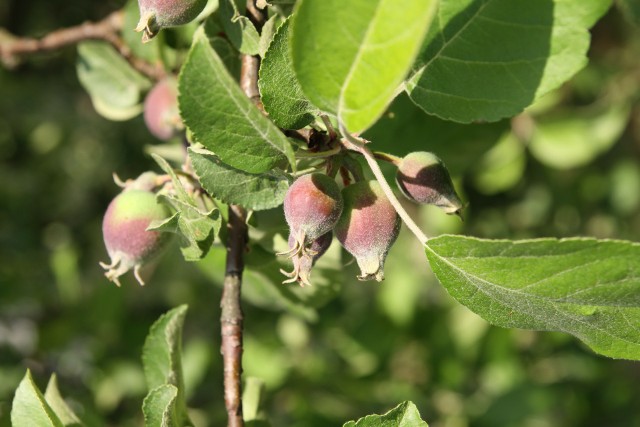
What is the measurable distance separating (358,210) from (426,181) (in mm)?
91

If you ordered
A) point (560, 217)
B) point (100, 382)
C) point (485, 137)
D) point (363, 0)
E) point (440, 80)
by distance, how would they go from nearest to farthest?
1. point (363, 0)
2. point (440, 80)
3. point (485, 137)
4. point (100, 382)
5. point (560, 217)

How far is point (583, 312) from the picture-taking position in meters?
0.81

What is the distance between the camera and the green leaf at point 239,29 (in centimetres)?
94

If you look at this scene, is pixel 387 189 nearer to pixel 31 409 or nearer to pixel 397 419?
pixel 397 419

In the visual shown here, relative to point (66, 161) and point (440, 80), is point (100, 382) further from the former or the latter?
point (440, 80)

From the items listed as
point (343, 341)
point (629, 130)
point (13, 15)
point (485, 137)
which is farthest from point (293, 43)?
point (629, 130)

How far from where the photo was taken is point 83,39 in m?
1.61

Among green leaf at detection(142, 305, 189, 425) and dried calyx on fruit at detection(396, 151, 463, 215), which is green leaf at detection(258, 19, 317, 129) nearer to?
dried calyx on fruit at detection(396, 151, 463, 215)

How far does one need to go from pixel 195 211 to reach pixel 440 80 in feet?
1.13

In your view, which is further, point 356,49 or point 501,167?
point 501,167

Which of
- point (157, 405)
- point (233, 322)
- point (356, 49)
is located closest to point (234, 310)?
point (233, 322)

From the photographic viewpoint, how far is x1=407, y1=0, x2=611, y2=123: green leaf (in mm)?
883

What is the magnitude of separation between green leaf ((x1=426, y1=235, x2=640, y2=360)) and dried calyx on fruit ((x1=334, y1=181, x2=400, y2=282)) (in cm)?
6

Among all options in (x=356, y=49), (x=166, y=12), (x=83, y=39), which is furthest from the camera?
(x=83, y=39)
